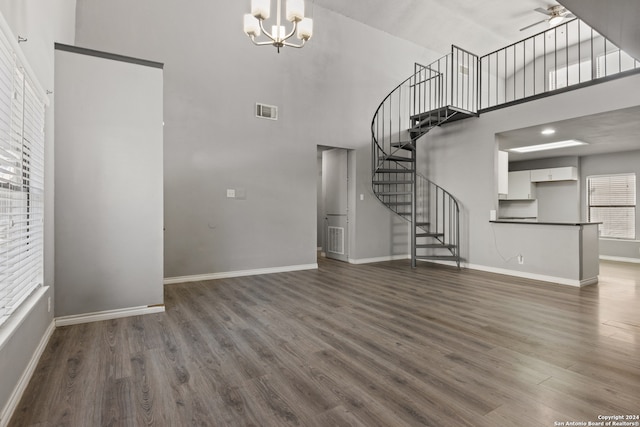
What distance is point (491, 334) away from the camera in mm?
2816

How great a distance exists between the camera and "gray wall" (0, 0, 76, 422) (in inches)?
69.4

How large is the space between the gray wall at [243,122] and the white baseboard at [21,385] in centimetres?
232

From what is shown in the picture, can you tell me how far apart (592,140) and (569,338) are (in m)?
4.89

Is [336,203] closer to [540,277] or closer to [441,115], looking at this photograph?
[441,115]

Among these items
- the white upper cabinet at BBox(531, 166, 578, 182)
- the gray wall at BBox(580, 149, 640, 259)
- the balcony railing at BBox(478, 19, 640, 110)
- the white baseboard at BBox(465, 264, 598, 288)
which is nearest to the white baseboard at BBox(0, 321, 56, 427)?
the white baseboard at BBox(465, 264, 598, 288)

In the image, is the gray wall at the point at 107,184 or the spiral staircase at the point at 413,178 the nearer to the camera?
the gray wall at the point at 107,184

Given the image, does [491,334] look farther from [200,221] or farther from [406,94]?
[406,94]

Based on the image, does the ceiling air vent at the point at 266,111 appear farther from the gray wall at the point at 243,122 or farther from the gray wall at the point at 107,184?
the gray wall at the point at 107,184

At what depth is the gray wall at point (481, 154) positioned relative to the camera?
15.0 ft

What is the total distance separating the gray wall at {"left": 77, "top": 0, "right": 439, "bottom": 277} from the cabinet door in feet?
13.5

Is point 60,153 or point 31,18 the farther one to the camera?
point 60,153

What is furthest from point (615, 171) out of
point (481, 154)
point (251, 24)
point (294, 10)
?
point (251, 24)

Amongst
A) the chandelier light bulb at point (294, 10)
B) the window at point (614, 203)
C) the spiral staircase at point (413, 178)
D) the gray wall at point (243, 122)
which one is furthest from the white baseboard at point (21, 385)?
the window at point (614, 203)

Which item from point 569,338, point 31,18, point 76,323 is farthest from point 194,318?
point 569,338
